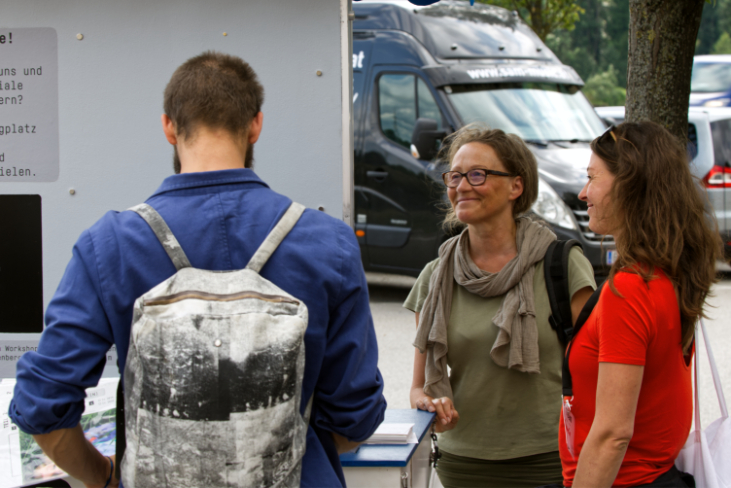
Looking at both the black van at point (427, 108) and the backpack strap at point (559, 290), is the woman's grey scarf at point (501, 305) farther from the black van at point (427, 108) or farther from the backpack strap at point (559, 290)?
the black van at point (427, 108)

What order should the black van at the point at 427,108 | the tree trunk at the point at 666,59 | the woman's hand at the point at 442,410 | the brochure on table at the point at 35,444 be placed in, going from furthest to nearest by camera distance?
the black van at the point at 427,108, the tree trunk at the point at 666,59, the woman's hand at the point at 442,410, the brochure on table at the point at 35,444

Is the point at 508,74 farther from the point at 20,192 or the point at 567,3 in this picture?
the point at 20,192

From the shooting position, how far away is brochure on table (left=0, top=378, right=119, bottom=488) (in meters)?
1.98

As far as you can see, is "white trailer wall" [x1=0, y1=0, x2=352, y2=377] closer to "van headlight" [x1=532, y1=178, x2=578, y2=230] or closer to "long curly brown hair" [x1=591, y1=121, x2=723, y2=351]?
"long curly brown hair" [x1=591, y1=121, x2=723, y2=351]

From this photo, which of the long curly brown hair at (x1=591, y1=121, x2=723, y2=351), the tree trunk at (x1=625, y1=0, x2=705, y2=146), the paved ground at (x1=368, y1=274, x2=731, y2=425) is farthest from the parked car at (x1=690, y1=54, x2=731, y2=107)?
the long curly brown hair at (x1=591, y1=121, x2=723, y2=351)

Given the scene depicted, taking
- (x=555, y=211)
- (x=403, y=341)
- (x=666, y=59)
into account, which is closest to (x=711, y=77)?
(x=555, y=211)

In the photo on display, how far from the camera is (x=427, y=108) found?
7.40m

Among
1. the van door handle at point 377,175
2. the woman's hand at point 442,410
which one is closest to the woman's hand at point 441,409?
the woman's hand at point 442,410

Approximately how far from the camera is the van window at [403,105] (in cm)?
741

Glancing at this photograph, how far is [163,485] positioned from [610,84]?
103ft

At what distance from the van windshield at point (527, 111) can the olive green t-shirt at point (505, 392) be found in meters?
4.94

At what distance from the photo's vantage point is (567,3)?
11.2m

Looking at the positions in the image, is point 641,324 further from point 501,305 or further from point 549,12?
point 549,12

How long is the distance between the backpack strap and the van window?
16.5ft
